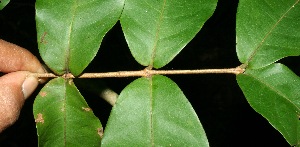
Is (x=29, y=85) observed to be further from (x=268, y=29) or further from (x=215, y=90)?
(x=215, y=90)

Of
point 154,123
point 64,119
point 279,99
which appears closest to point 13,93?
point 64,119

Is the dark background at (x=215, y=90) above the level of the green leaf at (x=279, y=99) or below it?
below

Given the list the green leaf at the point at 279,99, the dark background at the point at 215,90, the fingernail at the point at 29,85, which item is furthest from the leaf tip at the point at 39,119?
the dark background at the point at 215,90


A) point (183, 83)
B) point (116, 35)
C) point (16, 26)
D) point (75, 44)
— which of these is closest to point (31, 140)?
point (16, 26)

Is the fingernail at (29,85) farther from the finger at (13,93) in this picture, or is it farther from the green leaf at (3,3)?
the green leaf at (3,3)

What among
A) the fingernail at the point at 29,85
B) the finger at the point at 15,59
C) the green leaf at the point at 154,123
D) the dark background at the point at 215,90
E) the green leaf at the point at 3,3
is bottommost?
the dark background at the point at 215,90

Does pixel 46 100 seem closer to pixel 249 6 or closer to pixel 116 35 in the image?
pixel 249 6
